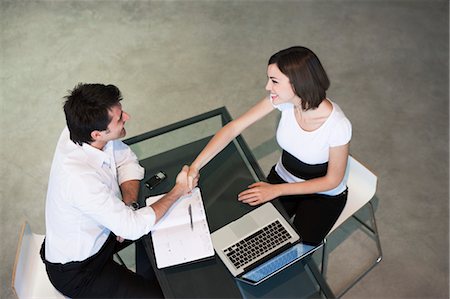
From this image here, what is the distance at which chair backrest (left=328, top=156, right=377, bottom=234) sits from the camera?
230cm

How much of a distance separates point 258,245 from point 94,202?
64 cm

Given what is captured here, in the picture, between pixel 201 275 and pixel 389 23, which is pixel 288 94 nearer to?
pixel 201 275

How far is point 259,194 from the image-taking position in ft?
6.58

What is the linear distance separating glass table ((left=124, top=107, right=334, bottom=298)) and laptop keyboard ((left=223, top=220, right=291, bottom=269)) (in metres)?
0.06

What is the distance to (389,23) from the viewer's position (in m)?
3.94

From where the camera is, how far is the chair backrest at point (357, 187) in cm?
230

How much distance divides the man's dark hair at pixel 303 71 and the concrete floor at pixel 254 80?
1.13 metres

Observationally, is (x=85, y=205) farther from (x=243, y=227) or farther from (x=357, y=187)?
(x=357, y=187)

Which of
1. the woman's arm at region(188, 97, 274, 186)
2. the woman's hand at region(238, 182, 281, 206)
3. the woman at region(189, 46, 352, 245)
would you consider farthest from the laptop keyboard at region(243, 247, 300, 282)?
the woman's arm at region(188, 97, 274, 186)

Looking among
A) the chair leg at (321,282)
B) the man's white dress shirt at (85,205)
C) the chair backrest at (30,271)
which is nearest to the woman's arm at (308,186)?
the chair leg at (321,282)

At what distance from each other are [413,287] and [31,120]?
8.79 feet

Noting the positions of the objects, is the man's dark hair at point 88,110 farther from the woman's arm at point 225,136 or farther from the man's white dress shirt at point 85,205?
the woman's arm at point 225,136

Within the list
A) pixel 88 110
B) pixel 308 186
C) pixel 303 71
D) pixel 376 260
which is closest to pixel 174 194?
pixel 88 110

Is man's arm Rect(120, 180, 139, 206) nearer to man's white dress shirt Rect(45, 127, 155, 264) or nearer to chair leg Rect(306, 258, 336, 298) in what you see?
man's white dress shirt Rect(45, 127, 155, 264)
